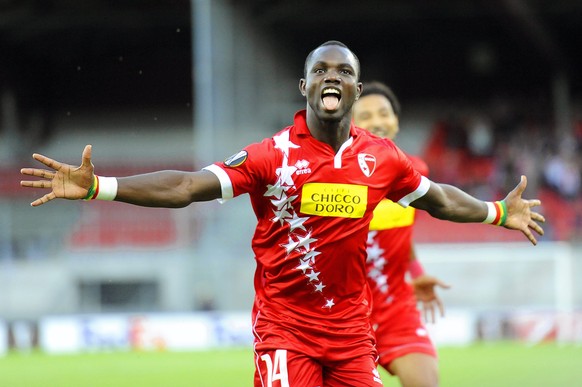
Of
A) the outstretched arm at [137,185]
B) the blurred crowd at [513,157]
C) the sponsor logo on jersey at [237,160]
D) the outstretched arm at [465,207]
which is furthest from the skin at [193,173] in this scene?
the blurred crowd at [513,157]

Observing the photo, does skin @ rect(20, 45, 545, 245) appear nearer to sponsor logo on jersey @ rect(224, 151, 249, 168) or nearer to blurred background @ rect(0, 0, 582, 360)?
sponsor logo on jersey @ rect(224, 151, 249, 168)

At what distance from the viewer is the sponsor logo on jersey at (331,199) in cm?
570

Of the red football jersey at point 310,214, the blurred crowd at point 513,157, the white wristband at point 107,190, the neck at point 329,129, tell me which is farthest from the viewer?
the blurred crowd at point 513,157

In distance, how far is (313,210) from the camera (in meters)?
5.71

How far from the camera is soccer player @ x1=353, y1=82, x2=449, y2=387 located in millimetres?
7562

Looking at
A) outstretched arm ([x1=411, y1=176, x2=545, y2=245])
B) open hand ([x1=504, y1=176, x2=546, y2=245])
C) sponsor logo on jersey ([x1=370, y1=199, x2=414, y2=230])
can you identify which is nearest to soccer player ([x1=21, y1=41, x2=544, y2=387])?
outstretched arm ([x1=411, y1=176, x2=545, y2=245])

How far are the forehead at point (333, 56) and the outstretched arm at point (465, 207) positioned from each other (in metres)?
0.97

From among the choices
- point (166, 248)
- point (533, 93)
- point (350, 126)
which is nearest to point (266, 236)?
point (350, 126)

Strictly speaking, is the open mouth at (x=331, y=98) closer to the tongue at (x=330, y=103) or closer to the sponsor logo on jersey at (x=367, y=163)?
the tongue at (x=330, y=103)

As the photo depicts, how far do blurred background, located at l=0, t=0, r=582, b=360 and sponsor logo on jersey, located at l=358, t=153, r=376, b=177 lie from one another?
1447 centimetres

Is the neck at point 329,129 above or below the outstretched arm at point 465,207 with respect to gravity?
above

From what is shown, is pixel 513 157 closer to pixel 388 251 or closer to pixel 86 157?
pixel 388 251

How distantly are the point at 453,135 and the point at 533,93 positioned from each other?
9.49 feet

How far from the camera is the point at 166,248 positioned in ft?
75.3
